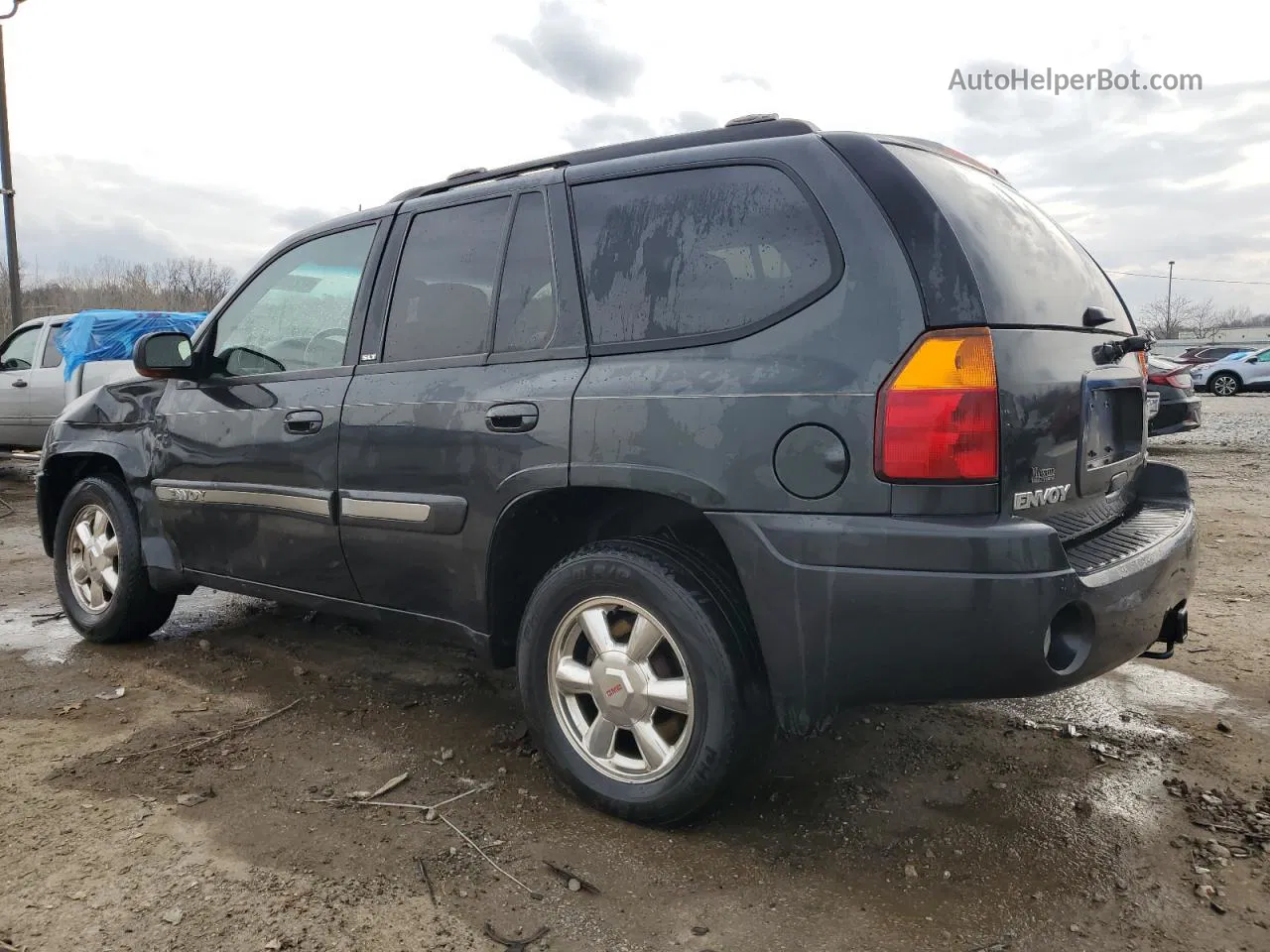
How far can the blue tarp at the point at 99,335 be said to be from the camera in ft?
34.4

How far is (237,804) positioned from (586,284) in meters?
1.84

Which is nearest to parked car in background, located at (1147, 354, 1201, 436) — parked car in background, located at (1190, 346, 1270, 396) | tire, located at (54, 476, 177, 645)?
tire, located at (54, 476, 177, 645)

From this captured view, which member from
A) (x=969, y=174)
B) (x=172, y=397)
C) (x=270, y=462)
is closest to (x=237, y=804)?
(x=270, y=462)

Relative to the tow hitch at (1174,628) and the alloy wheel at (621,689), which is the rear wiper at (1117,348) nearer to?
the tow hitch at (1174,628)

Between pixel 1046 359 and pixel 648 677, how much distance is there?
131 cm

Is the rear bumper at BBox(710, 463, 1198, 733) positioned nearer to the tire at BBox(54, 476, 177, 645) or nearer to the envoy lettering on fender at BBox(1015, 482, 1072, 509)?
the envoy lettering on fender at BBox(1015, 482, 1072, 509)

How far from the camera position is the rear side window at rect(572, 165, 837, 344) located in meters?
2.46

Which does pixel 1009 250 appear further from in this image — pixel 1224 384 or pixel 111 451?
pixel 1224 384

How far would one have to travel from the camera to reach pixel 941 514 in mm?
2209

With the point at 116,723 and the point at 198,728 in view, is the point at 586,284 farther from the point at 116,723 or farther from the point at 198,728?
the point at 116,723

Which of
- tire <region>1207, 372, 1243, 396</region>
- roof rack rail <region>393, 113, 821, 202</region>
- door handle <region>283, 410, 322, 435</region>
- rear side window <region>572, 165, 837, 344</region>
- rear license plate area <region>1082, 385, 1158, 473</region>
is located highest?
roof rack rail <region>393, 113, 821, 202</region>

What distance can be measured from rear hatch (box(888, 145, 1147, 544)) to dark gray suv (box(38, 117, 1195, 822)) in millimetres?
12

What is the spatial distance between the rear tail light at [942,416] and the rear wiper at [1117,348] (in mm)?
615

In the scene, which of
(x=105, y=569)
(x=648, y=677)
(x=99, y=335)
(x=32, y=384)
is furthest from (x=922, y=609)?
(x=32, y=384)
